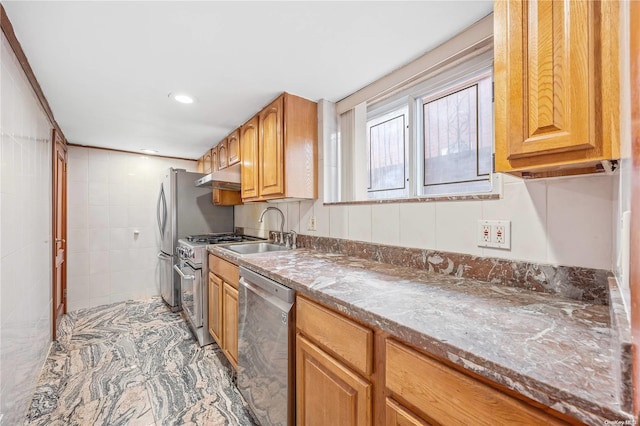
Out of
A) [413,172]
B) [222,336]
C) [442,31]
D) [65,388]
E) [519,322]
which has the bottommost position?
[65,388]

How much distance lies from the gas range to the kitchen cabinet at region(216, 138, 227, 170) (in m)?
0.81

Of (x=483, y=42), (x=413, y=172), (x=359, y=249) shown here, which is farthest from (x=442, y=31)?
(x=359, y=249)

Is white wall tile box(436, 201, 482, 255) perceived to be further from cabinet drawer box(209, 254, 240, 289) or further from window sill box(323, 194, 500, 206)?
cabinet drawer box(209, 254, 240, 289)

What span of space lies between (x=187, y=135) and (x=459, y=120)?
260 centimetres

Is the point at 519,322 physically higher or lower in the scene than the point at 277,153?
lower

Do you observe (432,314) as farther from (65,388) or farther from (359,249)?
(65,388)

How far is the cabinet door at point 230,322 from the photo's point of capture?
1771 millimetres

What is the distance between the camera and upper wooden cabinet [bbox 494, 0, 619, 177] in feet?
2.04

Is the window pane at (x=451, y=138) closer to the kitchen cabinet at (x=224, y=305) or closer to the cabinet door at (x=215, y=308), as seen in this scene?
the kitchen cabinet at (x=224, y=305)

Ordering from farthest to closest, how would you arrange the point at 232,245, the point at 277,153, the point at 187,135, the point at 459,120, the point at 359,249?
the point at 187,135
the point at 232,245
the point at 277,153
the point at 359,249
the point at 459,120

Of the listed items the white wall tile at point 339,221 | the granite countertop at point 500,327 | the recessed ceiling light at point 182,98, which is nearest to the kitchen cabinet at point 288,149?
the white wall tile at point 339,221

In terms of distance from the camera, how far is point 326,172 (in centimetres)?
201

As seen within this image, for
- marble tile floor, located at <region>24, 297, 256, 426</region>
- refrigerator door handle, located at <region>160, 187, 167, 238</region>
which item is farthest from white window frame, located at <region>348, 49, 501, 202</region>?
refrigerator door handle, located at <region>160, 187, 167, 238</region>

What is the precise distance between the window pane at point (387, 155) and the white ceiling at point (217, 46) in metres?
0.35
